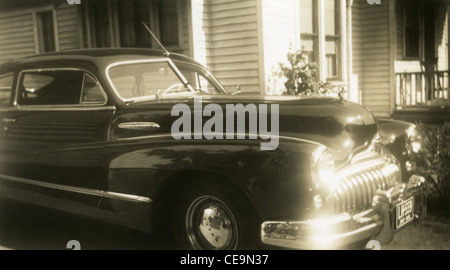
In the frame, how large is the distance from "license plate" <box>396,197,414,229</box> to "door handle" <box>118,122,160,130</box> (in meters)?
1.86

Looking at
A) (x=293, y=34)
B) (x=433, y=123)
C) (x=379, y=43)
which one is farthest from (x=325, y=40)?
(x=433, y=123)

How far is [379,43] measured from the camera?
424 inches

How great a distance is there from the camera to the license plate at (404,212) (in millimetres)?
3385

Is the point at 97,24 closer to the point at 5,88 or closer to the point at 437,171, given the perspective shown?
the point at 5,88

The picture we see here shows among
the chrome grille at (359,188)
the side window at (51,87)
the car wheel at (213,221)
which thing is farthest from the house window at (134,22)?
the chrome grille at (359,188)

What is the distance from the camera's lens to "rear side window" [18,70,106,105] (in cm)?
406

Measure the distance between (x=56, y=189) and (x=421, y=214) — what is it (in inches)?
118

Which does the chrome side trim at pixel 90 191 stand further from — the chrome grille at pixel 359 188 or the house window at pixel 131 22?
the house window at pixel 131 22

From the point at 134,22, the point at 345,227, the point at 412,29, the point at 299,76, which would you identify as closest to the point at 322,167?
the point at 345,227

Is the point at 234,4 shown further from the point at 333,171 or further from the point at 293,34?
the point at 333,171

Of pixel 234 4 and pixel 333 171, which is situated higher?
pixel 234 4

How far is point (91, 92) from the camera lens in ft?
13.3

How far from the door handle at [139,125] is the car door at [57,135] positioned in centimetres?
18
